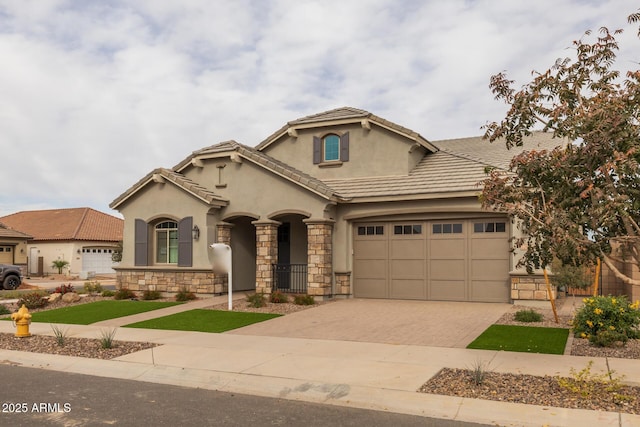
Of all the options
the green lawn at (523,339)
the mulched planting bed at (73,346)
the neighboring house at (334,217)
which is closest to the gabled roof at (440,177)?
the neighboring house at (334,217)

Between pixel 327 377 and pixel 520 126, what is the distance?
456 cm

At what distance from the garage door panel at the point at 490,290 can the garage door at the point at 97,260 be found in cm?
3142

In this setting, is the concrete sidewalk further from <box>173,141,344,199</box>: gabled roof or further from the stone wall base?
the stone wall base

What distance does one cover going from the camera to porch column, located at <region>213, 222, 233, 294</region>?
1945 centimetres

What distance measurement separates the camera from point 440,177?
1800cm

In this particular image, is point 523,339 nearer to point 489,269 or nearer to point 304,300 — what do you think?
point 489,269

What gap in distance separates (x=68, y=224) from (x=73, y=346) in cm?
3553

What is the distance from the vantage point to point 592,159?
684 cm

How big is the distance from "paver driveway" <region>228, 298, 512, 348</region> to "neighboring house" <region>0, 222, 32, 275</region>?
2999 cm

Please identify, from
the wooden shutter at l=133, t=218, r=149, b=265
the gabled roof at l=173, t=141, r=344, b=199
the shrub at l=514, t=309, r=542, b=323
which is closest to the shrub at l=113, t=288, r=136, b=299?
the wooden shutter at l=133, t=218, r=149, b=265

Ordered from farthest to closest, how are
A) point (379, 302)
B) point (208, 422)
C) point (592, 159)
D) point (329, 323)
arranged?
point (379, 302)
point (329, 323)
point (592, 159)
point (208, 422)

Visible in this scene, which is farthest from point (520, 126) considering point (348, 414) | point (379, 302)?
point (379, 302)

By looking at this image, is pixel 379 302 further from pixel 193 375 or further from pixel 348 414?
pixel 348 414

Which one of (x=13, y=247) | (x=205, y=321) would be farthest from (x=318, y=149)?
(x=13, y=247)
